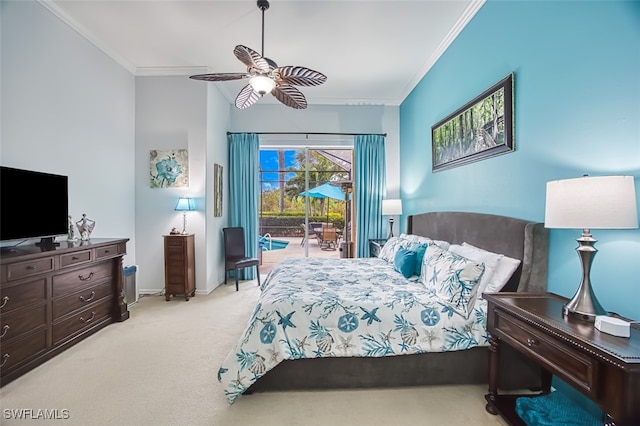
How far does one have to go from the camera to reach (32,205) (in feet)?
8.45

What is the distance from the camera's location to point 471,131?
295 centimetres

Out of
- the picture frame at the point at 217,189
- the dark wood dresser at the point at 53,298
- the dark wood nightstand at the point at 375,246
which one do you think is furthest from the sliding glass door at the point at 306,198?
the dark wood dresser at the point at 53,298

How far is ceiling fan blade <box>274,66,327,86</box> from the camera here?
8.66ft

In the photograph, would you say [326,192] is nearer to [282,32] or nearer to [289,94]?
[289,94]

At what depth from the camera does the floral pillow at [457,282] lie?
2.04m

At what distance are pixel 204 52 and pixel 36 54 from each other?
1.64m

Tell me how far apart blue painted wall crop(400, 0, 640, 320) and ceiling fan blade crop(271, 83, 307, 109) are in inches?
69.0

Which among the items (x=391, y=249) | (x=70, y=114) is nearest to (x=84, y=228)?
(x=70, y=114)

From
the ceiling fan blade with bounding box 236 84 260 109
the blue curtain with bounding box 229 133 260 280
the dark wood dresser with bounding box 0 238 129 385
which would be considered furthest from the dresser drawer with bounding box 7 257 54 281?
the blue curtain with bounding box 229 133 260 280

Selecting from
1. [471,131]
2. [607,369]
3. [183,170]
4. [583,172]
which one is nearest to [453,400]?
[607,369]

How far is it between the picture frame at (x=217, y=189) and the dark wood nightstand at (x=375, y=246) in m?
2.61

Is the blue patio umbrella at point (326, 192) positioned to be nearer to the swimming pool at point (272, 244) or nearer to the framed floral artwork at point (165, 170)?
the swimming pool at point (272, 244)

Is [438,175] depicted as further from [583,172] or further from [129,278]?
[129,278]

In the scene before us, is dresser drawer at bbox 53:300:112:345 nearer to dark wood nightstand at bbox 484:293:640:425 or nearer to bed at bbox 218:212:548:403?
bed at bbox 218:212:548:403
